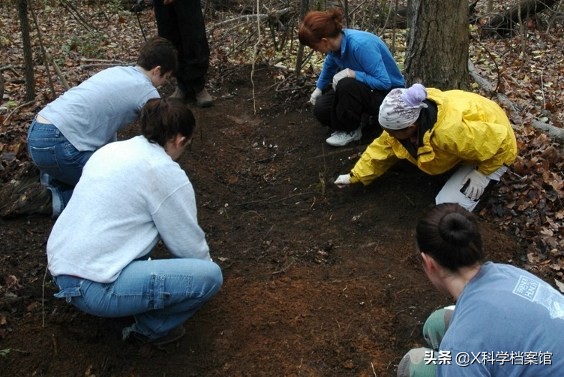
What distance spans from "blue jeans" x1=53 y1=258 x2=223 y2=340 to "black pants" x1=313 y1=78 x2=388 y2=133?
2350mm

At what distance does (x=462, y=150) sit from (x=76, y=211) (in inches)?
93.2

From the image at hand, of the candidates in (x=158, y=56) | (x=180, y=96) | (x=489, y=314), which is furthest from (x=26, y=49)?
(x=489, y=314)

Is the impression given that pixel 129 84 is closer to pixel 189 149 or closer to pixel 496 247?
pixel 189 149

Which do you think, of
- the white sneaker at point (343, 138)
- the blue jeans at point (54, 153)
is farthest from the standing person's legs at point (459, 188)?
the blue jeans at point (54, 153)

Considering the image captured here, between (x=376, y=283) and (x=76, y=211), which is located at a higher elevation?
(x=76, y=211)

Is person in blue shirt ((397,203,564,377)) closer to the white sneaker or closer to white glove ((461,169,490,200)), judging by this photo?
white glove ((461,169,490,200))

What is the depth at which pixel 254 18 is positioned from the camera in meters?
7.98

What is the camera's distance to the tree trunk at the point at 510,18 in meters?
8.67

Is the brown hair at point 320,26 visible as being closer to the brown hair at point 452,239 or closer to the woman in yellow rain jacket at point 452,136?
the woman in yellow rain jacket at point 452,136

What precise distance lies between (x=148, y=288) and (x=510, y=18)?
8.28 meters

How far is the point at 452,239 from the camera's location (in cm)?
191

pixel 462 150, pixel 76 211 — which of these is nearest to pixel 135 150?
pixel 76 211

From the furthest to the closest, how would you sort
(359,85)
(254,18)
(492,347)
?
(254,18) < (359,85) < (492,347)

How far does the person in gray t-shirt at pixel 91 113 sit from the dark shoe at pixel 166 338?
57.1 inches
